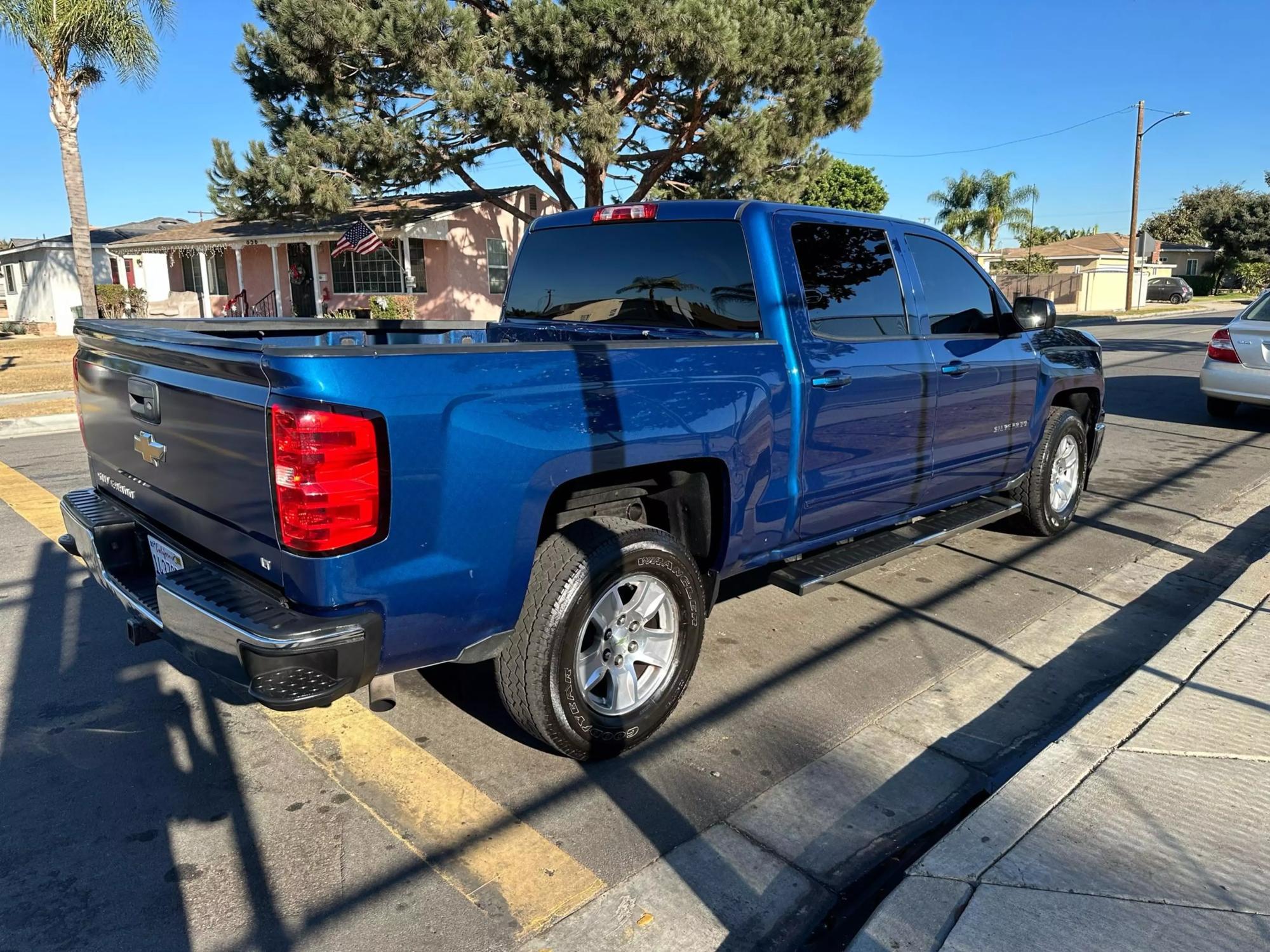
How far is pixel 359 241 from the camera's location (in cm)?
2114

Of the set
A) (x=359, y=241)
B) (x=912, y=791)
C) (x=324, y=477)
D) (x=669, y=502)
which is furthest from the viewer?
(x=359, y=241)

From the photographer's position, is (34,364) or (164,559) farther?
(34,364)

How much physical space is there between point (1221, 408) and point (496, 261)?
1937 centimetres

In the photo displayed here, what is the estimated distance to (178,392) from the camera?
10.2 feet

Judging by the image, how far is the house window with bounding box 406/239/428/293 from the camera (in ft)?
83.0

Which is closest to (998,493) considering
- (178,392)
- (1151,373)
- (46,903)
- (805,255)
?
(805,255)

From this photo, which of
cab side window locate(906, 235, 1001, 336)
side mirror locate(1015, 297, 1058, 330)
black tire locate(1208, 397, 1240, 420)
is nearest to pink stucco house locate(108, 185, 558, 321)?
black tire locate(1208, 397, 1240, 420)

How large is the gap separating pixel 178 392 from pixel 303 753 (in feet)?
4.69

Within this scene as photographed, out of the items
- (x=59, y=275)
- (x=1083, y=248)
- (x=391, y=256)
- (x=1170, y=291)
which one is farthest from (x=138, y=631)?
(x=1083, y=248)

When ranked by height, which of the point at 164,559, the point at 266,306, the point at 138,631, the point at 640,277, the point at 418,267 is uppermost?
the point at 418,267

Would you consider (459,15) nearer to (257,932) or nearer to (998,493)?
(998,493)

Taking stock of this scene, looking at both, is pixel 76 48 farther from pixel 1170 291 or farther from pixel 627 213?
pixel 1170 291

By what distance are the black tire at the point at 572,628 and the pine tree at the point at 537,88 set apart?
1541cm

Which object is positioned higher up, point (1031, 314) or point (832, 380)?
point (1031, 314)
